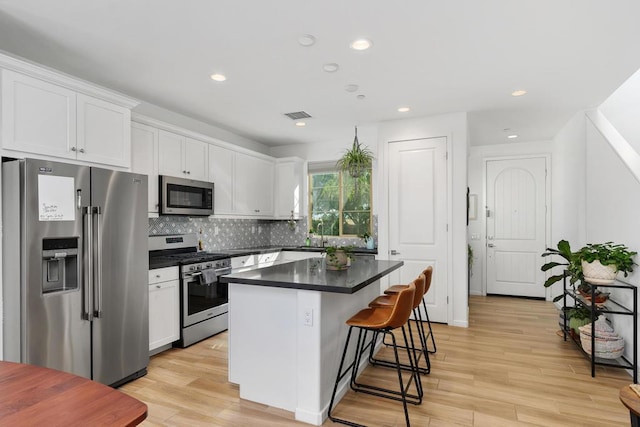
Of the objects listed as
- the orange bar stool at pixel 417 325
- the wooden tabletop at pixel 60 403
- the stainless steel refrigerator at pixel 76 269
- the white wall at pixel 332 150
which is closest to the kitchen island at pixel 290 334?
the orange bar stool at pixel 417 325

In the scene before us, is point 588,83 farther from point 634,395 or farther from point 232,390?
point 232,390

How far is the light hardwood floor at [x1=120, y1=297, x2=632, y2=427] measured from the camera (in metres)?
2.45

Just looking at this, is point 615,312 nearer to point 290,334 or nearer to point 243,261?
point 290,334

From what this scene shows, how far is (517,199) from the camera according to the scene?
634 centimetres

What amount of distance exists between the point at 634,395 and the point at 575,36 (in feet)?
7.98

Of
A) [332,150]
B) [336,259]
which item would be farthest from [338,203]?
[336,259]

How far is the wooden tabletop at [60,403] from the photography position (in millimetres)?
Result: 948

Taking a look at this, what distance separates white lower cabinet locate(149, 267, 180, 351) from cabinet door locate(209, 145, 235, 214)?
1.32 meters

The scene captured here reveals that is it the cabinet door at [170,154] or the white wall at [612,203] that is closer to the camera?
the white wall at [612,203]

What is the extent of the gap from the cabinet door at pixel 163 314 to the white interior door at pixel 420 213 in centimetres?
272

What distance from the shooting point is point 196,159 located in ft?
14.8

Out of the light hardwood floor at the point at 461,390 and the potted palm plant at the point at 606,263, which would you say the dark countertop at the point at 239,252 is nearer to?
the light hardwood floor at the point at 461,390

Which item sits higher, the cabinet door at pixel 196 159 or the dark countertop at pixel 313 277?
the cabinet door at pixel 196 159

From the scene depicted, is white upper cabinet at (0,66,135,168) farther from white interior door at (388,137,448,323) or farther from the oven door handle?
white interior door at (388,137,448,323)
